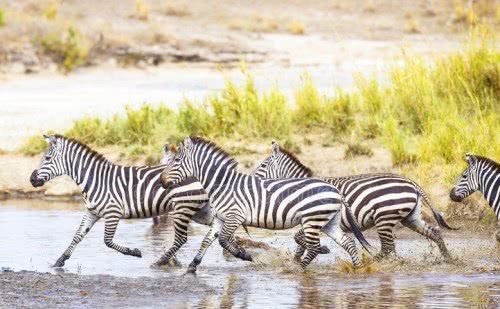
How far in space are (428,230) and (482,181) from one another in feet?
2.40

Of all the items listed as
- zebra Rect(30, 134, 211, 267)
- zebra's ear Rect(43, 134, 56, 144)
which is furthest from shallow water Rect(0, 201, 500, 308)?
zebra's ear Rect(43, 134, 56, 144)

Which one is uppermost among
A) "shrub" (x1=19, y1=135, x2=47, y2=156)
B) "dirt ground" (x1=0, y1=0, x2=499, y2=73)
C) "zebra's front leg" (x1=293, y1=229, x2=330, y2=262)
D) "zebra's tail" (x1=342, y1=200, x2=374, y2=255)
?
"dirt ground" (x1=0, y1=0, x2=499, y2=73)

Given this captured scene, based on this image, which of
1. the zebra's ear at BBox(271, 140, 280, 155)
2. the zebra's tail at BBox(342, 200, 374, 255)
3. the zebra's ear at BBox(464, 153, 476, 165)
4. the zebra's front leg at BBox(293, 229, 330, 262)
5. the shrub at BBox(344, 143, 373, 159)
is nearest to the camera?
the zebra's tail at BBox(342, 200, 374, 255)

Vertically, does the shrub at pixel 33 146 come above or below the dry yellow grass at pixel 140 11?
below

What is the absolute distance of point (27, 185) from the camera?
17.2m

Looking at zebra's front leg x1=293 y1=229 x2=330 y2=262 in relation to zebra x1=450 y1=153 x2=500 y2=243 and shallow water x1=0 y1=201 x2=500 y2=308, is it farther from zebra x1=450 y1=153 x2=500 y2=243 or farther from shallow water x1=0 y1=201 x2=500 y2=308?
zebra x1=450 y1=153 x2=500 y2=243

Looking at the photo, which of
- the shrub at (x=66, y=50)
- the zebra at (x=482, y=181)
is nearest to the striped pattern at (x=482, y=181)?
the zebra at (x=482, y=181)

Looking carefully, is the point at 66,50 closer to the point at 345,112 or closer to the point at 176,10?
the point at 176,10

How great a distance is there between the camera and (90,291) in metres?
9.88

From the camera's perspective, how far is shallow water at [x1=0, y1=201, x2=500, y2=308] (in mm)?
9875

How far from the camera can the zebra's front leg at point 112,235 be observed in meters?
11.7

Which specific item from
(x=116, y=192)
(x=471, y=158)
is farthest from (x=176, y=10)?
(x=471, y=158)

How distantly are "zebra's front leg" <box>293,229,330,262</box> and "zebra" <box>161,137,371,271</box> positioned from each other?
0.86ft

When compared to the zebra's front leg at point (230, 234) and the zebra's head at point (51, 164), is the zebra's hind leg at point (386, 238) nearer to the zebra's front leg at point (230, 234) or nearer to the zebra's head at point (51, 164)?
the zebra's front leg at point (230, 234)
